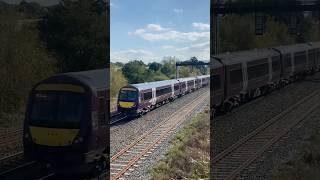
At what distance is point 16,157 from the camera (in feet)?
14.9

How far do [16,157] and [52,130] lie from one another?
52cm

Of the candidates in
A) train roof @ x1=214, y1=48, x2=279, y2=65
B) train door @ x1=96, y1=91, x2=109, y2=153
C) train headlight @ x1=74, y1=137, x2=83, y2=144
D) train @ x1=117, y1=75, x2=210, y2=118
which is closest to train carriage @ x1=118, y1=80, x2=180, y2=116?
train @ x1=117, y1=75, x2=210, y2=118

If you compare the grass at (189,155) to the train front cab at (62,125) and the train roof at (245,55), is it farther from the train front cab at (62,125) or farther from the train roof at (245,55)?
the train front cab at (62,125)

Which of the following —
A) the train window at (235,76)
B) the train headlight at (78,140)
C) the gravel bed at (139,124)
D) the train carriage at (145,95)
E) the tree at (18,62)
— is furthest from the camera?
the train window at (235,76)

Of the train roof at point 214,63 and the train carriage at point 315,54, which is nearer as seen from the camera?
the train roof at point 214,63

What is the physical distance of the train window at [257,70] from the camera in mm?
7207

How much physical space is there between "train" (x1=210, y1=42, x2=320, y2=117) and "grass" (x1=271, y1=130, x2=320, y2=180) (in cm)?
137

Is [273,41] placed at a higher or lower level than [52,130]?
higher

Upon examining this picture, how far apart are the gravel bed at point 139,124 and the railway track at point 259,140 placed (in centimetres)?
107

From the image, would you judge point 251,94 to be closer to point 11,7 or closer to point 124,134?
point 124,134

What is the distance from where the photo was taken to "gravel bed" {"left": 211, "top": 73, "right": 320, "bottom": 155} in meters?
6.33

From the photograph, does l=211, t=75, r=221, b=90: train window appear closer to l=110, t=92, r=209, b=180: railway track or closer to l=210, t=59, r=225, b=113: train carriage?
l=210, t=59, r=225, b=113: train carriage

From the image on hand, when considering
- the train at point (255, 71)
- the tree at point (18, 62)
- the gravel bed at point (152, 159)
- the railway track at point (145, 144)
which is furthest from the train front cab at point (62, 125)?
the train at point (255, 71)

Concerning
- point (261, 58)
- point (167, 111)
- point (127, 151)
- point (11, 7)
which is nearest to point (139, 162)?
point (127, 151)
